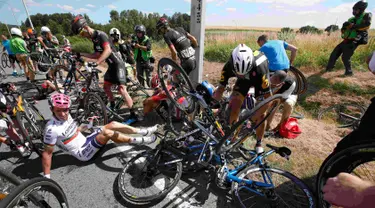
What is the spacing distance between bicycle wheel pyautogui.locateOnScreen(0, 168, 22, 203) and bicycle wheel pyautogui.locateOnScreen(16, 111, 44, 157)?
1675mm

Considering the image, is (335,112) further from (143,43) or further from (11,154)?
(11,154)

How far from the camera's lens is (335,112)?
534cm

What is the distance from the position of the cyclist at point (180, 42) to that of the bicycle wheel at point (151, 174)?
8.95ft

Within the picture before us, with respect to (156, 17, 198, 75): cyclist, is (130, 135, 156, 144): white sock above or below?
below

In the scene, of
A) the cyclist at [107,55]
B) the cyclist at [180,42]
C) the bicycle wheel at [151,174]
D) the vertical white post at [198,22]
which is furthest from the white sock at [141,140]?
the vertical white post at [198,22]

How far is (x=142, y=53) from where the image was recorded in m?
6.65

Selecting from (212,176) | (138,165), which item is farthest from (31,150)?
(212,176)

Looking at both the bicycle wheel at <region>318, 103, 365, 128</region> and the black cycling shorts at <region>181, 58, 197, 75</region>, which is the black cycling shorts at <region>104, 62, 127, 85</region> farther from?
the bicycle wheel at <region>318, 103, 365, 128</region>

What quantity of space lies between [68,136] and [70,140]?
3.2 inches

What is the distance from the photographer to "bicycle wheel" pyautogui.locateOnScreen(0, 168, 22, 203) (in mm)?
1760

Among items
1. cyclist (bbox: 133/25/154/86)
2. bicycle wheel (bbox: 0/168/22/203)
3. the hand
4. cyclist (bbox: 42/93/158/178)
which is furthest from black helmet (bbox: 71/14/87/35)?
the hand

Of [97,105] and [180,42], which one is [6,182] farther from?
[180,42]

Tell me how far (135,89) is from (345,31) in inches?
264

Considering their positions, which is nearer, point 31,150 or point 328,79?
point 31,150
